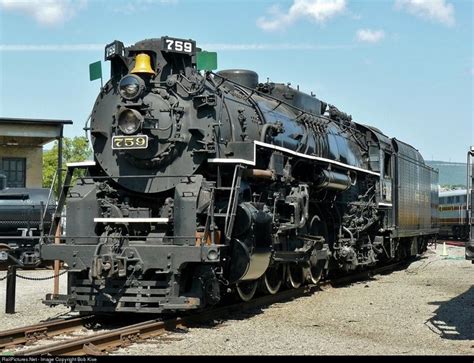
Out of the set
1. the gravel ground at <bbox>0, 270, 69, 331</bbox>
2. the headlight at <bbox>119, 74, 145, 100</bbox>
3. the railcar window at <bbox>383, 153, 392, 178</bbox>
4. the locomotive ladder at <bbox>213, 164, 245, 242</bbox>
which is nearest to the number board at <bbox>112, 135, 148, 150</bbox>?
the headlight at <bbox>119, 74, 145, 100</bbox>

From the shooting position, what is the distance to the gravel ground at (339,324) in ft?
26.8

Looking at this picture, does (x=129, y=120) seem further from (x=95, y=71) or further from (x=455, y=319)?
(x=455, y=319)

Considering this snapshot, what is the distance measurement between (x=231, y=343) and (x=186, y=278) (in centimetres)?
162

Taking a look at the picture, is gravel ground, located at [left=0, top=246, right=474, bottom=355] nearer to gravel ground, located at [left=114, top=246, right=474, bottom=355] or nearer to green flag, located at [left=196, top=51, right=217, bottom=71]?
gravel ground, located at [left=114, top=246, right=474, bottom=355]

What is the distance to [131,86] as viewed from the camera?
10.4 m

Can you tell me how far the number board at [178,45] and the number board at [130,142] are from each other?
1.51m

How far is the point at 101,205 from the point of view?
10477 mm

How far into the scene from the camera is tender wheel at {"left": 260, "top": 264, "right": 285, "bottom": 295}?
12.4 m

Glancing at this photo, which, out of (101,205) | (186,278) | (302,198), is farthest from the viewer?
(302,198)

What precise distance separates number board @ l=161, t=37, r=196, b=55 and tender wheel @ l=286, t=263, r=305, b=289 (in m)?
4.92

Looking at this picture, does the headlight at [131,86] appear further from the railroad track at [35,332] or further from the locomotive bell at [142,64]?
the railroad track at [35,332]

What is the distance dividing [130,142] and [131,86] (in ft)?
2.83

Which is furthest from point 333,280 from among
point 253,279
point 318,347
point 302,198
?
point 318,347

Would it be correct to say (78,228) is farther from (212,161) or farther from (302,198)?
(302,198)
